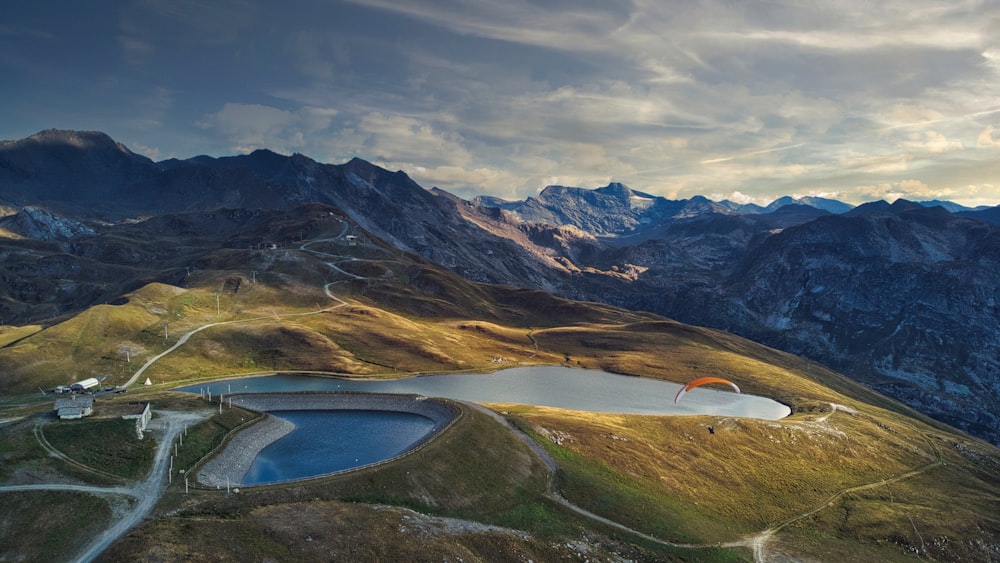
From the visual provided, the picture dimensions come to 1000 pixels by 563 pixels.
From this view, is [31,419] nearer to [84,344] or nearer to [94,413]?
[94,413]

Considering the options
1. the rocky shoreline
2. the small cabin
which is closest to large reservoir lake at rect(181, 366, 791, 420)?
the rocky shoreline

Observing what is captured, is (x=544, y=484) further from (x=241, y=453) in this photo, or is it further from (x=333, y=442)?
(x=241, y=453)

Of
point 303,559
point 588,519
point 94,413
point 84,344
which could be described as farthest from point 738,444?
point 84,344

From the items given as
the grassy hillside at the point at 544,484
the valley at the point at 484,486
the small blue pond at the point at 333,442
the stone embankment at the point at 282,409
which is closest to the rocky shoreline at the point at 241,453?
the stone embankment at the point at 282,409

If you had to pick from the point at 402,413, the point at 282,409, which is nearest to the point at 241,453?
the point at 282,409

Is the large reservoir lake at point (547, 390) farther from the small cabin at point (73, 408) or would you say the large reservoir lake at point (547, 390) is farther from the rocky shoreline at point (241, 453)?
the small cabin at point (73, 408)

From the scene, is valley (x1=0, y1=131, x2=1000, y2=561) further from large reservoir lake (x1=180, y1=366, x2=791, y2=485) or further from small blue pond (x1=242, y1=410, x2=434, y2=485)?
large reservoir lake (x1=180, y1=366, x2=791, y2=485)
